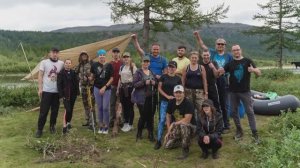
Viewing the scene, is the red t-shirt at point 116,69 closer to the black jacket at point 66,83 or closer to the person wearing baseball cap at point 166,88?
the black jacket at point 66,83

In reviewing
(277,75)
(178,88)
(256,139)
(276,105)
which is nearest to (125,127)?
(178,88)

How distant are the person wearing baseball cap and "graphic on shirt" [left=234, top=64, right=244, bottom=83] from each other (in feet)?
3.27

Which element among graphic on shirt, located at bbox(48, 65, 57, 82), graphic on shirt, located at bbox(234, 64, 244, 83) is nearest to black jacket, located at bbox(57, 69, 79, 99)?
graphic on shirt, located at bbox(48, 65, 57, 82)

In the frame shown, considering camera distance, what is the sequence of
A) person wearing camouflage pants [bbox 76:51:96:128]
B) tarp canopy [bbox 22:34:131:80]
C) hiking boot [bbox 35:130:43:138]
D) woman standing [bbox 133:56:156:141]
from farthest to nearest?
tarp canopy [bbox 22:34:131:80]
person wearing camouflage pants [bbox 76:51:96:128]
hiking boot [bbox 35:130:43:138]
woman standing [bbox 133:56:156:141]

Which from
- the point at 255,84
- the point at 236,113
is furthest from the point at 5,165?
the point at 255,84

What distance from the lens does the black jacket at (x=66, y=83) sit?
7973 millimetres

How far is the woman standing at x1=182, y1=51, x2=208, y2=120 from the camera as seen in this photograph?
287 inches

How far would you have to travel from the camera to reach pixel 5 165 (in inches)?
256

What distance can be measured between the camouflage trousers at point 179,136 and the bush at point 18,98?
254 inches

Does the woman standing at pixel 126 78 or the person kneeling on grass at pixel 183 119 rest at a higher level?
the woman standing at pixel 126 78

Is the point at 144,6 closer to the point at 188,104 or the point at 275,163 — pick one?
the point at 188,104

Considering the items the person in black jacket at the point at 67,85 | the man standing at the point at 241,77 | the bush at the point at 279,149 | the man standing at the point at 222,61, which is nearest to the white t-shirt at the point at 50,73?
the person in black jacket at the point at 67,85

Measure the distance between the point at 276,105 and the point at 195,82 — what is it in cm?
314

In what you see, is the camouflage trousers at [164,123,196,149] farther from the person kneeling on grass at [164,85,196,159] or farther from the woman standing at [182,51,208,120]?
the woman standing at [182,51,208,120]
